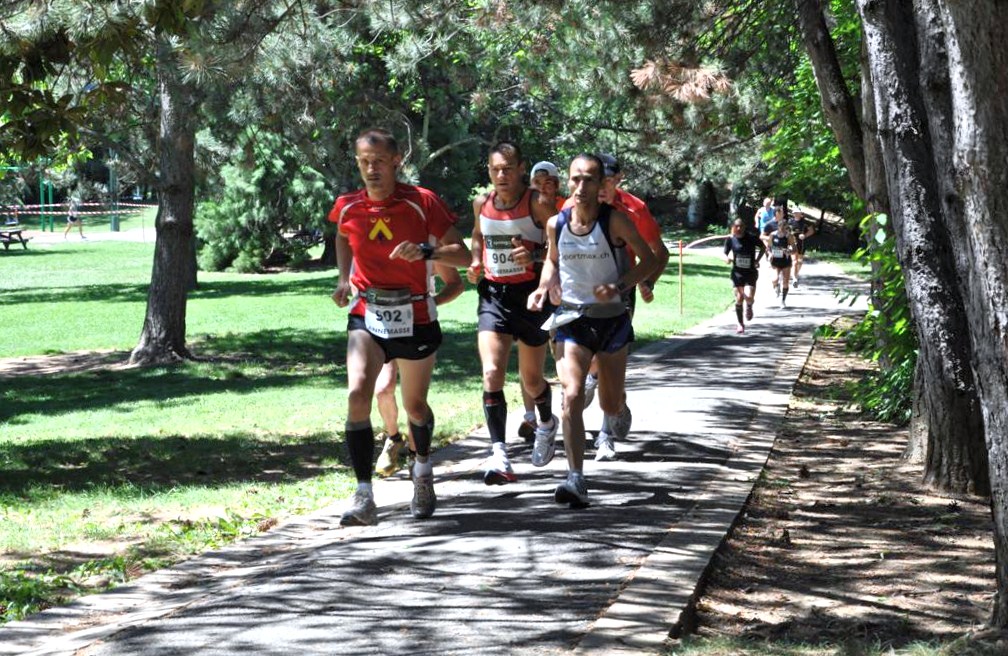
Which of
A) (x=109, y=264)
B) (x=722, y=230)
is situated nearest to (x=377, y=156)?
(x=109, y=264)

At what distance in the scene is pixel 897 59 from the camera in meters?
8.07

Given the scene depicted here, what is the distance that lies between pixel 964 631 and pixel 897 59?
370 centimetres

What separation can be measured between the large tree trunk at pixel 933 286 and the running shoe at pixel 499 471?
8.21 feet

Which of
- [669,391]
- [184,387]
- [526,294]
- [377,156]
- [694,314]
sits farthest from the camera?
[694,314]

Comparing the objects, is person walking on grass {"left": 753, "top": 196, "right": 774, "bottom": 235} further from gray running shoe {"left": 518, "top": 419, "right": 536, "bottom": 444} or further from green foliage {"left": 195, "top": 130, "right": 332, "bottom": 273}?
gray running shoe {"left": 518, "top": 419, "right": 536, "bottom": 444}

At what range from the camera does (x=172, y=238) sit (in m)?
17.9

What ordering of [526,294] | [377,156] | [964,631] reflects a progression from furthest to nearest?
[526,294] < [377,156] < [964,631]

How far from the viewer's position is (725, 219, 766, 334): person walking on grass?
64.7 ft

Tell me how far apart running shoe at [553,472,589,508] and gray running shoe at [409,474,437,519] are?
0.69 metres

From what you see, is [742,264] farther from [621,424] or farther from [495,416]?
[495,416]

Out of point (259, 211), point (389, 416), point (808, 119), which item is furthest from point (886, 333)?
point (259, 211)

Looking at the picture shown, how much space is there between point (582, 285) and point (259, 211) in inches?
1202

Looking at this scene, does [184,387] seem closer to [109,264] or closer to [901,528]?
[901,528]

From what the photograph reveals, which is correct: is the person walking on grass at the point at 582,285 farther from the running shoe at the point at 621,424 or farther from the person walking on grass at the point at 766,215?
the person walking on grass at the point at 766,215
